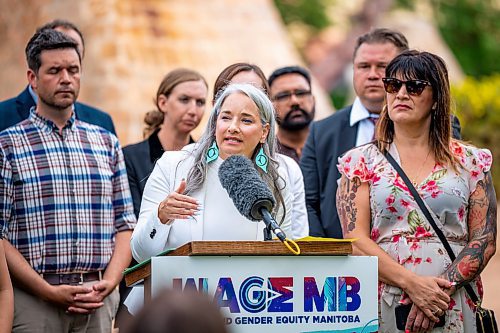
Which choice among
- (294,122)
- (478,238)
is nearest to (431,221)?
(478,238)

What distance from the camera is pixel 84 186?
6.16 metres

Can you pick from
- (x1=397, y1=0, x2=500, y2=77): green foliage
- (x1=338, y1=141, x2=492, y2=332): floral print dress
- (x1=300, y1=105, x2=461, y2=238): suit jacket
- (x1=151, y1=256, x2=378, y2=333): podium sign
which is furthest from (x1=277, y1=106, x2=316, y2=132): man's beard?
(x1=397, y1=0, x2=500, y2=77): green foliage

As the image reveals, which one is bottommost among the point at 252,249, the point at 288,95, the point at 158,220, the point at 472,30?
the point at 252,249

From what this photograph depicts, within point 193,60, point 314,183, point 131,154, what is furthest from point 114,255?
point 193,60

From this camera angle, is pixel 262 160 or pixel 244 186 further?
pixel 262 160

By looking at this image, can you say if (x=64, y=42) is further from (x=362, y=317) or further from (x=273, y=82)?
(x=362, y=317)

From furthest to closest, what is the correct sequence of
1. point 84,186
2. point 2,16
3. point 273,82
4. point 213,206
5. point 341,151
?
1. point 2,16
2. point 273,82
3. point 341,151
4. point 84,186
5. point 213,206

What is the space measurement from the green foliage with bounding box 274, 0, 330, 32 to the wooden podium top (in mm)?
28314

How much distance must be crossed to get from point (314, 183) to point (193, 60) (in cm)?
620

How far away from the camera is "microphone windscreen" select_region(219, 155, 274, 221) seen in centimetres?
430

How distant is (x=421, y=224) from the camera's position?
5.38m

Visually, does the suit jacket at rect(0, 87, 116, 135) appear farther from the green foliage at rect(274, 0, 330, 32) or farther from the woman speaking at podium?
the green foliage at rect(274, 0, 330, 32)

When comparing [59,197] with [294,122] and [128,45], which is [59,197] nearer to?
[294,122]

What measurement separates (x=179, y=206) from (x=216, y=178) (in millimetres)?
472
